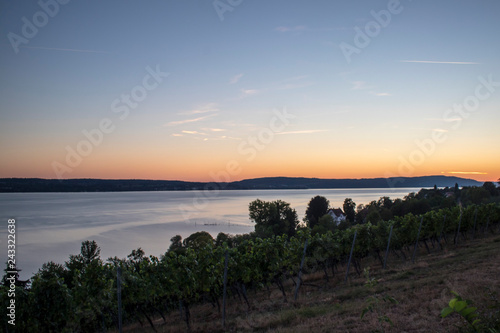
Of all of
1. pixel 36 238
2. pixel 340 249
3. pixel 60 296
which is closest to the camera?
pixel 60 296

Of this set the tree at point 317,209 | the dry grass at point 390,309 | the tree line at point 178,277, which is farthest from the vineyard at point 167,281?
the tree at point 317,209

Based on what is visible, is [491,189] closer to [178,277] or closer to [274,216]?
[274,216]

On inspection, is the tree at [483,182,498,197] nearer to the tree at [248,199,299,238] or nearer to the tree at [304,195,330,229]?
the tree at [304,195,330,229]

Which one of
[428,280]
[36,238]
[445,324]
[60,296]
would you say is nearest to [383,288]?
[428,280]

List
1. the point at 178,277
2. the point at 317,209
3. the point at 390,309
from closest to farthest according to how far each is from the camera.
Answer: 1. the point at 390,309
2. the point at 178,277
3. the point at 317,209

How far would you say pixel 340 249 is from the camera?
634 inches

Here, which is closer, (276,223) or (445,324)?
(445,324)

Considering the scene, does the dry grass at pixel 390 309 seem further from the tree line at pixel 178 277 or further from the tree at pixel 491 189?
the tree at pixel 491 189

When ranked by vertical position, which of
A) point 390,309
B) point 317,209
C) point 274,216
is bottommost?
point 274,216

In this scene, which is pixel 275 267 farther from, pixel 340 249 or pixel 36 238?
pixel 36 238

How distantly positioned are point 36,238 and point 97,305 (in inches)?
2747

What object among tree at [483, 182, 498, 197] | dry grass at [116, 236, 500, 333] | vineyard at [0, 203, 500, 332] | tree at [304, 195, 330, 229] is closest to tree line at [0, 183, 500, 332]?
vineyard at [0, 203, 500, 332]

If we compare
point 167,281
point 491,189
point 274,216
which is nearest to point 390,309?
point 167,281

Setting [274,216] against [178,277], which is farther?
[274,216]
